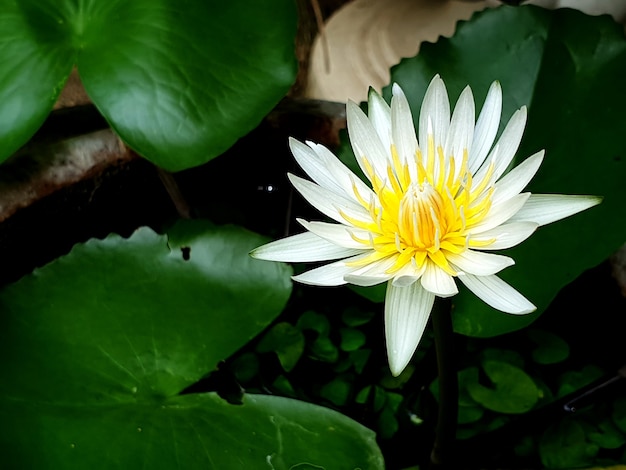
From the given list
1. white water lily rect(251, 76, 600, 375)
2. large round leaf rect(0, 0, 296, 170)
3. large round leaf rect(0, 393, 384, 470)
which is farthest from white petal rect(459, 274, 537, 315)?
large round leaf rect(0, 0, 296, 170)

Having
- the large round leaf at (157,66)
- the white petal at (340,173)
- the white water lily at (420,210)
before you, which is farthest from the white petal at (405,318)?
the large round leaf at (157,66)

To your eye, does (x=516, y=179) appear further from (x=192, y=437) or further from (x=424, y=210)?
(x=192, y=437)

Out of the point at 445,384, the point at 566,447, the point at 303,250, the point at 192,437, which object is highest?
the point at 303,250

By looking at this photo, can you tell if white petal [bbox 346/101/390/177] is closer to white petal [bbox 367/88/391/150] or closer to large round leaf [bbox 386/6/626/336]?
white petal [bbox 367/88/391/150]

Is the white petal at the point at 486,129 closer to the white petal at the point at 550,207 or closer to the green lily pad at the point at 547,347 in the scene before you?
the white petal at the point at 550,207

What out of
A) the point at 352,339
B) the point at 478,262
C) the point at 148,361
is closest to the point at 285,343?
the point at 352,339

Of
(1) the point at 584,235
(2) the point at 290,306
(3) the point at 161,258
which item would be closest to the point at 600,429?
(1) the point at 584,235
